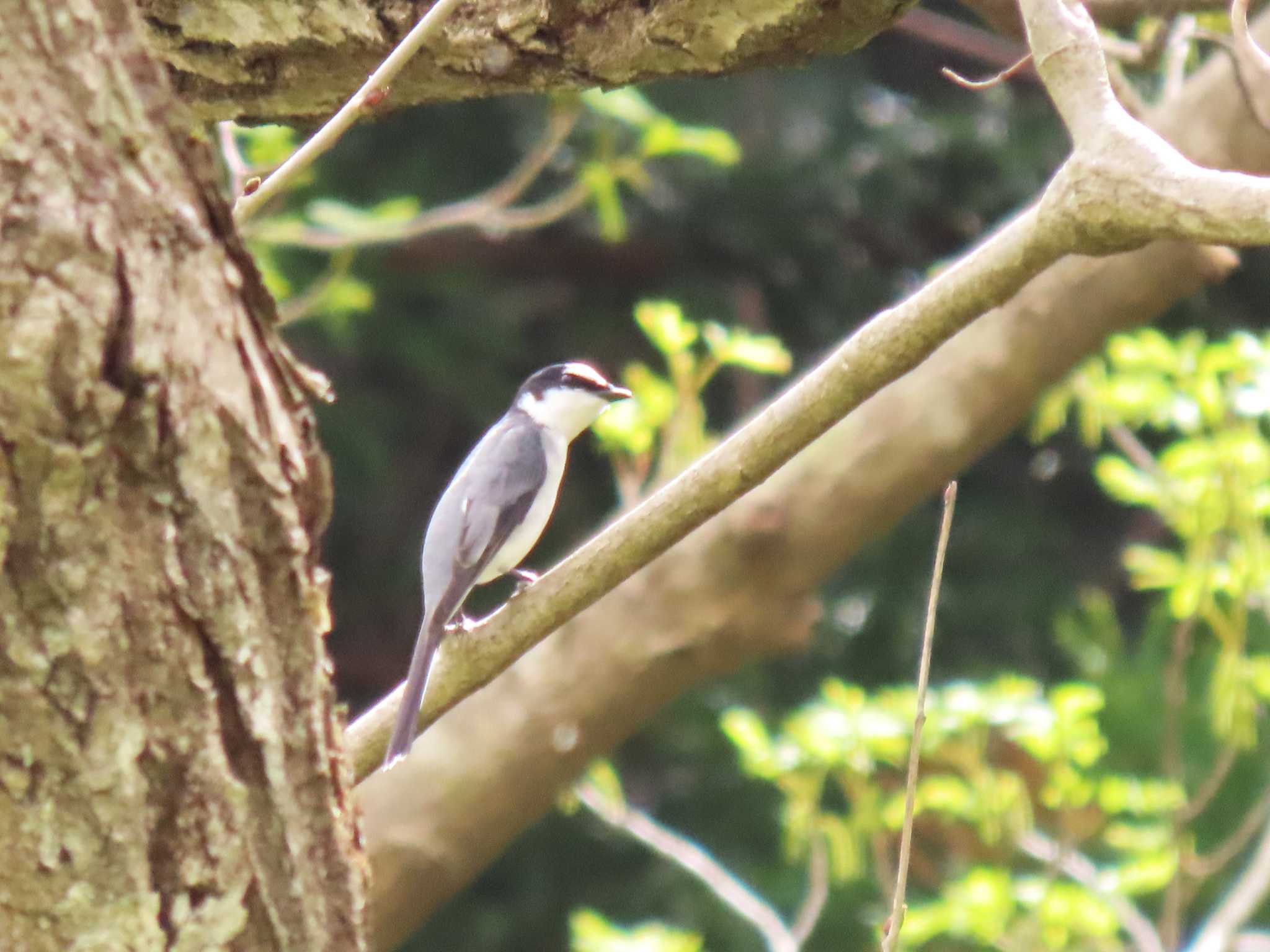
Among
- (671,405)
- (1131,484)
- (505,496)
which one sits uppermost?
(505,496)

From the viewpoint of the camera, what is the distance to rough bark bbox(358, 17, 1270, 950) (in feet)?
12.7

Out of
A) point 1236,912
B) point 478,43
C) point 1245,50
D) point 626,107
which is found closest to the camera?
point 1245,50

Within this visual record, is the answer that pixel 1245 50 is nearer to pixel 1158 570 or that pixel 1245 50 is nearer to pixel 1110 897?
pixel 1158 570

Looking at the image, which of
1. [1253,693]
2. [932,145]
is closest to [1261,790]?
[1253,693]

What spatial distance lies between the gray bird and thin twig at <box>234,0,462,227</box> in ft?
3.96

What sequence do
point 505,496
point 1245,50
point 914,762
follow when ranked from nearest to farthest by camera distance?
1. point 914,762
2. point 1245,50
3. point 505,496

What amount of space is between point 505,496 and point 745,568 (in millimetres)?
772

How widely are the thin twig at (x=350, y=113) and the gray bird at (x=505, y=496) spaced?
1206mm

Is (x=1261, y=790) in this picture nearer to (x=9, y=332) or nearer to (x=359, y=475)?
(x=359, y=475)

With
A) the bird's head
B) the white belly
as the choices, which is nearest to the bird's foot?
the white belly

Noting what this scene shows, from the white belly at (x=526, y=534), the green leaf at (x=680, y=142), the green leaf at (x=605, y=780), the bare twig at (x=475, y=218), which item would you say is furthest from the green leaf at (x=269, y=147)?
the green leaf at (x=605, y=780)

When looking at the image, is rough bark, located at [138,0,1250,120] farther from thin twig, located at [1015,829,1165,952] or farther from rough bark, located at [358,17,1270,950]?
thin twig, located at [1015,829,1165,952]

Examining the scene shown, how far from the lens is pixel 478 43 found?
1.92 m

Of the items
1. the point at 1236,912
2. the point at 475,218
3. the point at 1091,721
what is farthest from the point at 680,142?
the point at 1236,912
